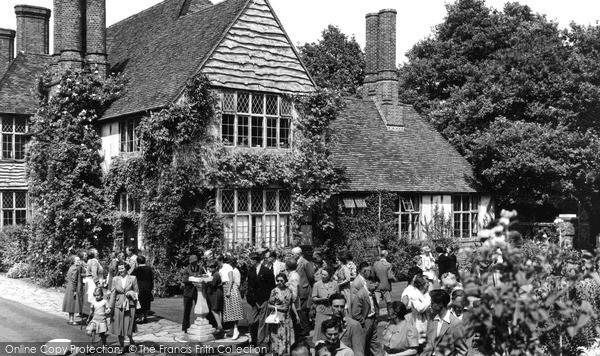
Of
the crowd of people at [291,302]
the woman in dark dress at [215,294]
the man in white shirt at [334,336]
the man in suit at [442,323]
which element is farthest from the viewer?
the woman in dark dress at [215,294]

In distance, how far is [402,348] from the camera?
8195 mm

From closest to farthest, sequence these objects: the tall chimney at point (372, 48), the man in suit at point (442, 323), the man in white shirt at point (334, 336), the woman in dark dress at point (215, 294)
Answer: the man in white shirt at point (334, 336) → the man in suit at point (442, 323) → the woman in dark dress at point (215, 294) → the tall chimney at point (372, 48)

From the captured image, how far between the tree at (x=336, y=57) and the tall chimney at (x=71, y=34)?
25967mm

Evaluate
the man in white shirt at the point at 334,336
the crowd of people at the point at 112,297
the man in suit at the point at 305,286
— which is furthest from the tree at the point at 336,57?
the man in white shirt at the point at 334,336

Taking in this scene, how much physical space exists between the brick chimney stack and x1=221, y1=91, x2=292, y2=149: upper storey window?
853cm

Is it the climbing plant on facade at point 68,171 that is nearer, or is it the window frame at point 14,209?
the climbing plant on facade at point 68,171

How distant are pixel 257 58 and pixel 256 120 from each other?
2.14m

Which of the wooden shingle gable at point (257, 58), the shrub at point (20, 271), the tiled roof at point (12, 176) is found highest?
the wooden shingle gable at point (257, 58)

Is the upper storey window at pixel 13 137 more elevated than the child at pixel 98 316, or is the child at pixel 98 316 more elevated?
the upper storey window at pixel 13 137

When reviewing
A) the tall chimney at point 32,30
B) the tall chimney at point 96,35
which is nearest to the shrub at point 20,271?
the tall chimney at point 96,35

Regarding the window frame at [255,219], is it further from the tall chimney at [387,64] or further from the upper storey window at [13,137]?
the upper storey window at [13,137]

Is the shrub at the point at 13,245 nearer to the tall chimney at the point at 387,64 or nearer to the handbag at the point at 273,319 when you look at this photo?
the tall chimney at the point at 387,64

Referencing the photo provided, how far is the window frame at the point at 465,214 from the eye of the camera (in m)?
29.2

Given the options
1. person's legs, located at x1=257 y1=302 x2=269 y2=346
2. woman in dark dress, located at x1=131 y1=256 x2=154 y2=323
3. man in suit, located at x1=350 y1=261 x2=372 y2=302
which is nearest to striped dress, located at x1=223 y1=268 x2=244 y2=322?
person's legs, located at x1=257 y1=302 x2=269 y2=346
